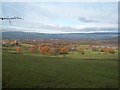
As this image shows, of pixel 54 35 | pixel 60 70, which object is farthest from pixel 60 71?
pixel 54 35

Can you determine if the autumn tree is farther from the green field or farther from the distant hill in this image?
the distant hill

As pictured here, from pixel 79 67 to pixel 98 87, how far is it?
78.3 inches

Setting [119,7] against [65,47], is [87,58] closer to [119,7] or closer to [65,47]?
[65,47]

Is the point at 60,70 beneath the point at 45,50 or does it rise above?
beneath

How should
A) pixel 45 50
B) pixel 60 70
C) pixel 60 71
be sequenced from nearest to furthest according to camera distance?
pixel 60 71, pixel 60 70, pixel 45 50

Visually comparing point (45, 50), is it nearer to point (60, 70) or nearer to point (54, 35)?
point (54, 35)

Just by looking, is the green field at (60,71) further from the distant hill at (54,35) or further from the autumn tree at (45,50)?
the distant hill at (54,35)

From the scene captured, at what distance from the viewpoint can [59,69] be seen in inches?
552

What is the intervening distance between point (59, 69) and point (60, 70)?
0.10m

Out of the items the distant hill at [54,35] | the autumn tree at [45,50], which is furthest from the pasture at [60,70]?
the distant hill at [54,35]

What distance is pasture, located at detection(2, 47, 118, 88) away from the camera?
41.5 feet

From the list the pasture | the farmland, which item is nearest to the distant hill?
the farmland

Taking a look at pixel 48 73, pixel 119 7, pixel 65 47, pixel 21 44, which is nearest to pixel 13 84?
pixel 48 73

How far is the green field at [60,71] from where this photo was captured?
12.6 metres
